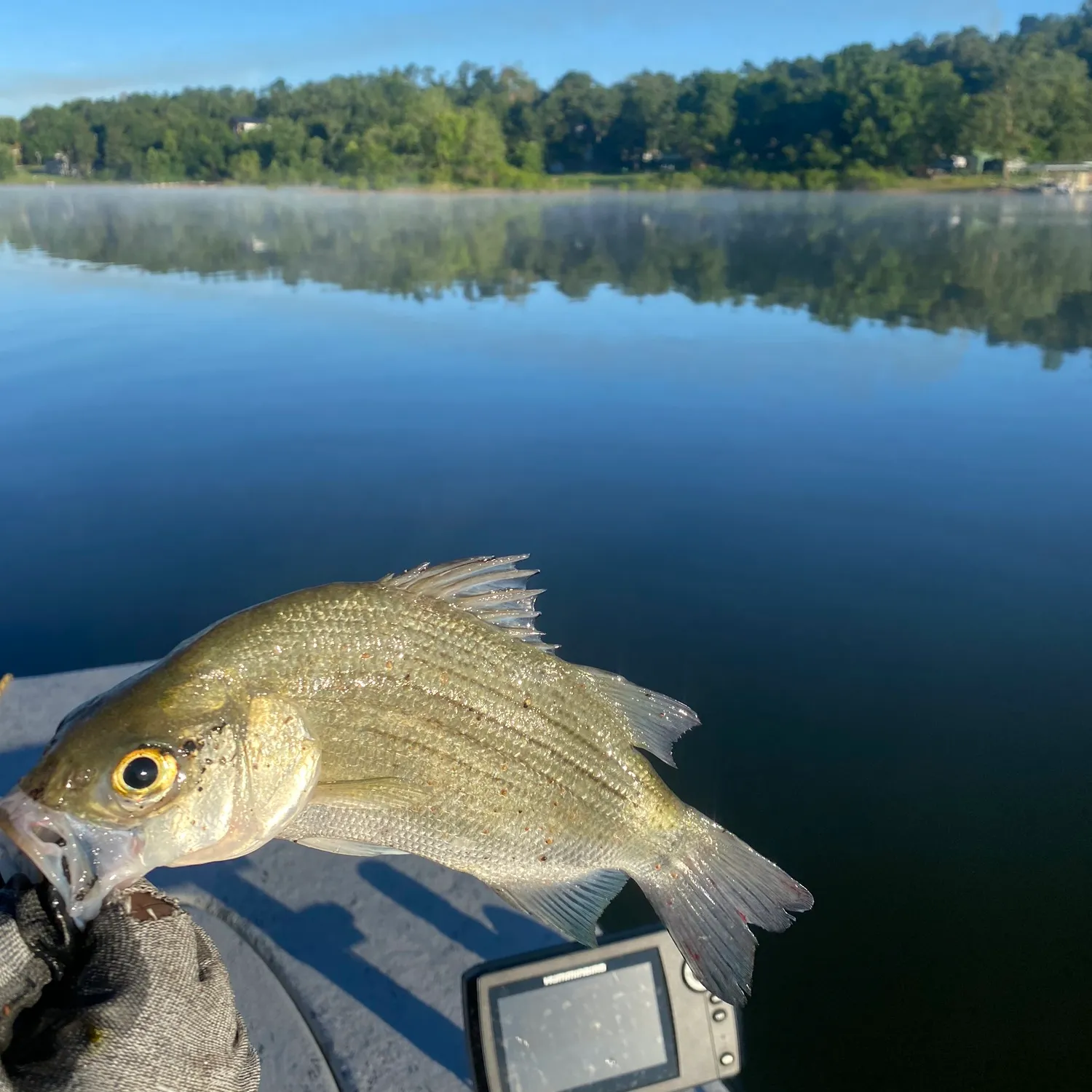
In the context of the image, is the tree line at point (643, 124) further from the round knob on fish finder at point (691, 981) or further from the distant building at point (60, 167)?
the round knob on fish finder at point (691, 981)

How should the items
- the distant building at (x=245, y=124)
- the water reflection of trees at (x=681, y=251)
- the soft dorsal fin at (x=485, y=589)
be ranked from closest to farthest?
1. the soft dorsal fin at (x=485, y=589)
2. the water reflection of trees at (x=681, y=251)
3. the distant building at (x=245, y=124)

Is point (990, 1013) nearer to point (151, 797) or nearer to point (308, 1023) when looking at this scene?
point (308, 1023)

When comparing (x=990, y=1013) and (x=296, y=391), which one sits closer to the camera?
(x=990, y=1013)

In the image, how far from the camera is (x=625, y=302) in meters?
13.7

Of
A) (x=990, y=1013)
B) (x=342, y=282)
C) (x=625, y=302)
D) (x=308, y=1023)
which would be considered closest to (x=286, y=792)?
(x=308, y=1023)

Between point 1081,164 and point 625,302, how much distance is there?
36.8 meters

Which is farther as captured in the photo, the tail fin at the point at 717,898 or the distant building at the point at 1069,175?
the distant building at the point at 1069,175

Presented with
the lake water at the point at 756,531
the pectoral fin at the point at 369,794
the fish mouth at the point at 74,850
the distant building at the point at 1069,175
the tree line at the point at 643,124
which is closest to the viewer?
the fish mouth at the point at 74,850

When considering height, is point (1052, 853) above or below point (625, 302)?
below

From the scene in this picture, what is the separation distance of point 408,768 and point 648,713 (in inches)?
16.3

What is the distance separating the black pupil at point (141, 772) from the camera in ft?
3.67

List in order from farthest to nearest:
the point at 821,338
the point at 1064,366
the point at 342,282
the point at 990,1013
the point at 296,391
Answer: the point at 342,282
the point at 821,338
the point at 1064,366
the point at 296,391
the point at 990,1013

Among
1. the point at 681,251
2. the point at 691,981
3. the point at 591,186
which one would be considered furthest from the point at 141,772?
the point at 591,186

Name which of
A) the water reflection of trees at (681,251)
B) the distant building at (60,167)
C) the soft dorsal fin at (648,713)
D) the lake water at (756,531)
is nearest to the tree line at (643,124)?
the distant building at (60,167)
